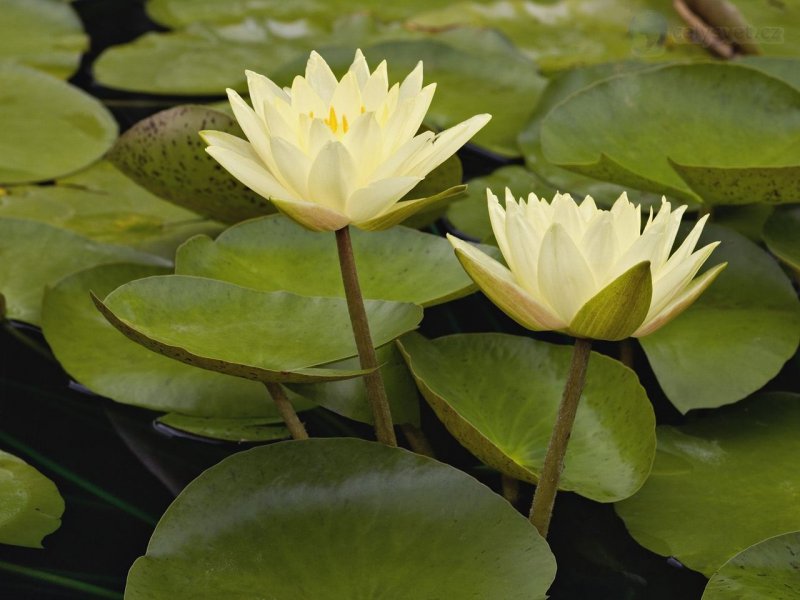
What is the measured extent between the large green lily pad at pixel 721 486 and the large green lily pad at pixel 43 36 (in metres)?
1.69

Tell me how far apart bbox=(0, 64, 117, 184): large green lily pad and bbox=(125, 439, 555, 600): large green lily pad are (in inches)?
40.5

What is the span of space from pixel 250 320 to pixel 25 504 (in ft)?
1.06

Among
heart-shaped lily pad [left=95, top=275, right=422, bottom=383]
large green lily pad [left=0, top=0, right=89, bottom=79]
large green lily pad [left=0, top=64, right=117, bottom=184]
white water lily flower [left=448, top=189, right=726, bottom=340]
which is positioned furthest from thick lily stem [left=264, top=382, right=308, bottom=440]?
large green lily pad [left=0, top=0, right=89, bottom=79]

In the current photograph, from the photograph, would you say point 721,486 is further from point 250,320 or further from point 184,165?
point 184,165

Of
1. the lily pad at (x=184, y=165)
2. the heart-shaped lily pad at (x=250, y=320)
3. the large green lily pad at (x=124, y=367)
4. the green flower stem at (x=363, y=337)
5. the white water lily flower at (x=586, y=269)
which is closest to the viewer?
the white water lily flower at (x=586, y=269)

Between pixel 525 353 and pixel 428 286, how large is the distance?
147mm

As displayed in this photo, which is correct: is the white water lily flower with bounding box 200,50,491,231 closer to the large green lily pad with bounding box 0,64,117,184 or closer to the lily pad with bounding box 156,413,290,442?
the lily pad with bounding box 156,413,290,442

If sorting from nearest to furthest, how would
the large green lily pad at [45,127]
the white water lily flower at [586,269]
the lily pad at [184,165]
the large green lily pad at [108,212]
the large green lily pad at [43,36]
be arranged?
the white water lily flower at [586,269]
the lily pad at [184,165]
the large green lily pad at [108,212]
the large green lily pad at [45,127]
the large green lily pad at [43,36]

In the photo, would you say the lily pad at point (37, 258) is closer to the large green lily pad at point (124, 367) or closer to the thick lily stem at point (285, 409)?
the large green lily pad at point (124, 367)

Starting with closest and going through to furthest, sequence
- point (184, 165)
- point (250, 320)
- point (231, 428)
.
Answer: point (250, 320), point (231, 428), point (184, 165)

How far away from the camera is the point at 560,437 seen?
887 mm

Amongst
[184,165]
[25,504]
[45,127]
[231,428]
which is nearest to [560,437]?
[231,428]

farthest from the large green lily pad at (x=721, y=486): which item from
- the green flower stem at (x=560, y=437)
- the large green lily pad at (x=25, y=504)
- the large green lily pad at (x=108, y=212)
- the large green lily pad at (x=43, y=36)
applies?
the large green lily pad at (x=43, y=36)

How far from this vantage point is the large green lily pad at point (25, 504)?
40.4 inches
